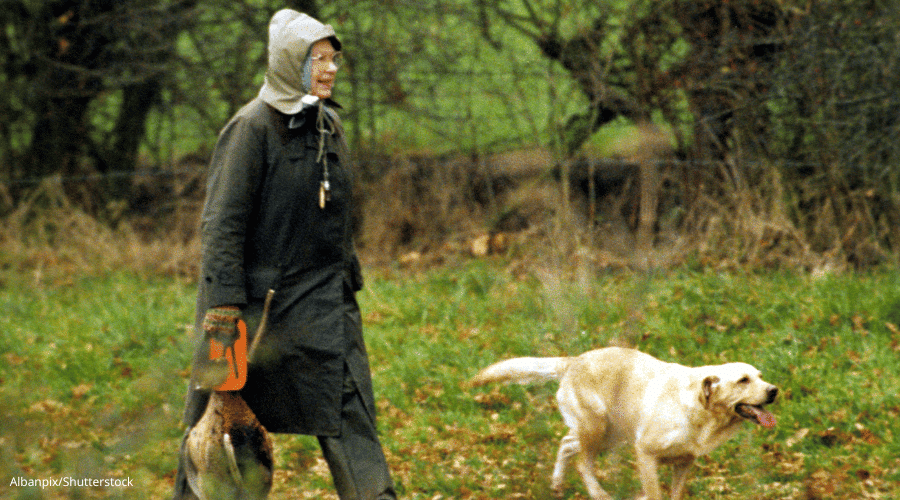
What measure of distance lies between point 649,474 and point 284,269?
1.67 m

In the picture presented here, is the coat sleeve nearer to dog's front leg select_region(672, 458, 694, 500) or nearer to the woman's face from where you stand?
the woman's face

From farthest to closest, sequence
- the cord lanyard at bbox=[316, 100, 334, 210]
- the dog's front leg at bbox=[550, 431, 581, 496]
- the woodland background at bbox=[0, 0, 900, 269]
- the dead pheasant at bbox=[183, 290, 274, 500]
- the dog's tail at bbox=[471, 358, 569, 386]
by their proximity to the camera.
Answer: the woodland background at bbox=[0, 0, 900, 269]
the dog's front leg at bbox=[550, 431, 581, 496]
the dog's tail at bbox=[471, 358, 569, 386]
the cord lanyard at bbox=[316, 100, 334, 210]
the dead pheasant at bbox=[183, 290, 274, 500]

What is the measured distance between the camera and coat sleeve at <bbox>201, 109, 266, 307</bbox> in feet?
12.8

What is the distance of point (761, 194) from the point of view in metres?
9.19

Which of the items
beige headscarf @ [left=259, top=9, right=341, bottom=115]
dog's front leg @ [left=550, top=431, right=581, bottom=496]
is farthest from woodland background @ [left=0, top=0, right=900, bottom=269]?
beige headscarf @ [left=259, top=9, right=341, bottom=115]

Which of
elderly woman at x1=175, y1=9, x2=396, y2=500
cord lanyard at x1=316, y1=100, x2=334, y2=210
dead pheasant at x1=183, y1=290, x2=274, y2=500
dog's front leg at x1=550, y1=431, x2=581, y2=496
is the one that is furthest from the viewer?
dog's front leg at x1=550, y1=431, x2=581, y2=496

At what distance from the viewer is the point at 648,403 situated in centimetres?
407

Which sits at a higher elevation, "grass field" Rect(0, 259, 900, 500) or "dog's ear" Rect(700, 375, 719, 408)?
"dog's ear" Rect(700, 375, 719, 408)

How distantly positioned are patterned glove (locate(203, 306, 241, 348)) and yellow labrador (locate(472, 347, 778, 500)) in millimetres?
1096

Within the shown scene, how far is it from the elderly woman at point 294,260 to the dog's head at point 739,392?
4.28 feet

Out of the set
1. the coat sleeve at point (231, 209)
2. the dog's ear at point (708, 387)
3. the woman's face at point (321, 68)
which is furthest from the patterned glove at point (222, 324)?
the dog's ear at point (708, 387)

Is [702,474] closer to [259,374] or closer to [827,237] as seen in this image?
[259,374]

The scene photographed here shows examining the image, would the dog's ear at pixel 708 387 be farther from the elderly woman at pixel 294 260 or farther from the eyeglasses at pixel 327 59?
the eyeglasses at pixel 327 59

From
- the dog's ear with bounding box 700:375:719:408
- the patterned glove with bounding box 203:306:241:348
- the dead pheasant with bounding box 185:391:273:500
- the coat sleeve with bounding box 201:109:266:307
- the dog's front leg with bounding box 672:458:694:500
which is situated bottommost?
the dog's front leg with bounding box 672:458:694:500
